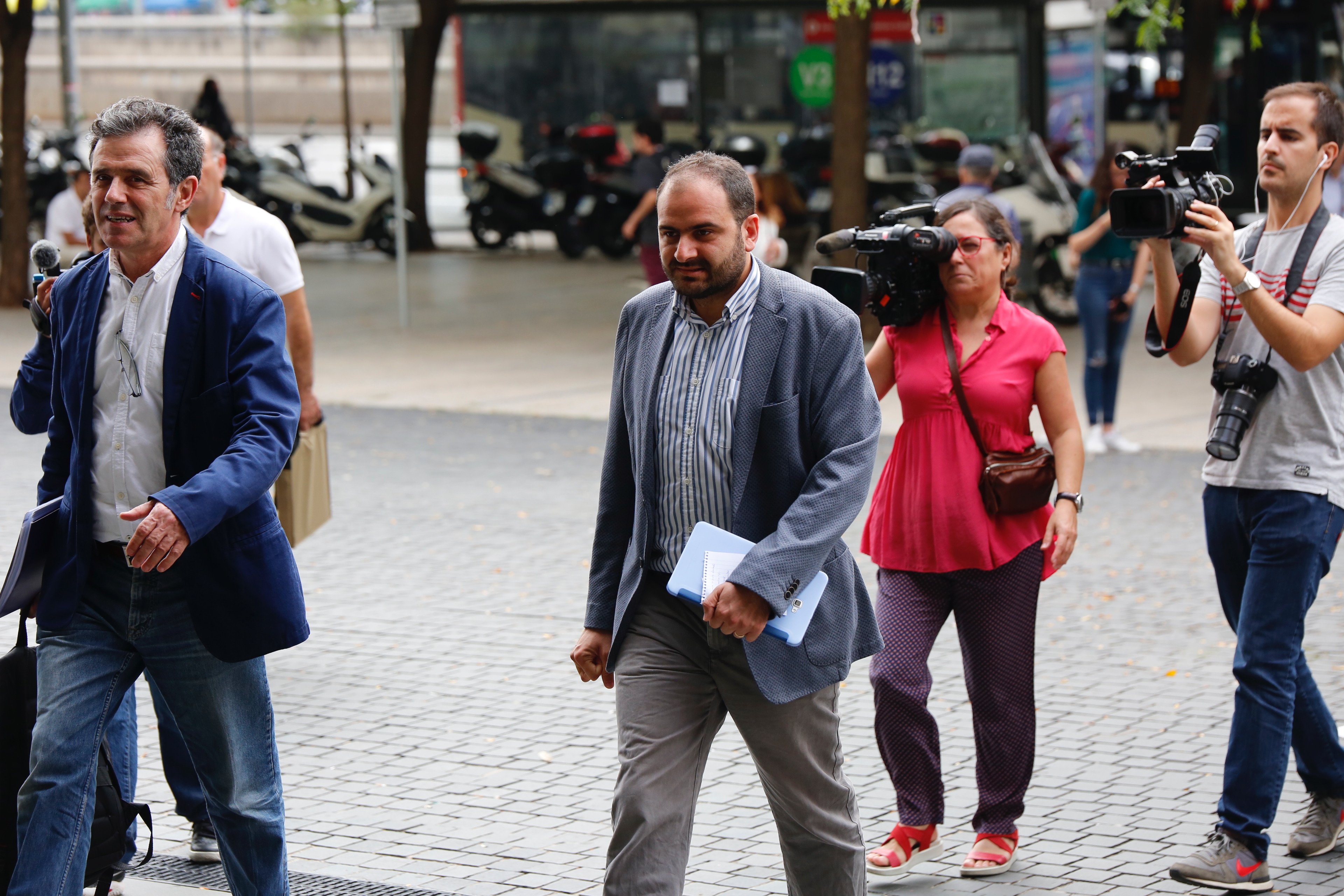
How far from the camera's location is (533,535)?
8766 millimetres

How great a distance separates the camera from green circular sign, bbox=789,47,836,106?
27.1m

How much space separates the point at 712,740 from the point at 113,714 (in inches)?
48.4

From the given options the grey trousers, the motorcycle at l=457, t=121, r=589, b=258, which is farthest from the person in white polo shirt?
the motorcycle at l=457, t=121, r=589, b=258

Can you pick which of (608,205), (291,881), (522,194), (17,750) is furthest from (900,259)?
(522,194)

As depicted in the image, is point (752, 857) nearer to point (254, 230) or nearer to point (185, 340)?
point (185, 340)

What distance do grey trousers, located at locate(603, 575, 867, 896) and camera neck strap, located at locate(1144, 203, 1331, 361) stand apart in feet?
4.57

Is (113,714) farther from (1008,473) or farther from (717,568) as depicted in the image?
(1008,473)

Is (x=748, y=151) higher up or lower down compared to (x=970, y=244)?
higher up

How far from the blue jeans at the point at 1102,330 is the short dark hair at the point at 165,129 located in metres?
7.80

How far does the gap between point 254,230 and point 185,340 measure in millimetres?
2099

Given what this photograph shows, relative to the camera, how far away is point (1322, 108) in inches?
175

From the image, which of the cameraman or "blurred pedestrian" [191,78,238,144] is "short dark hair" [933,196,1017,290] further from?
"blurred pedestrian" [191,78,238,144]

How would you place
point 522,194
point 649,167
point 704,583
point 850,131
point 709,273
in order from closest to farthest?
point 704,583 → point 709,273 → point 850,131 → point 649,167 → point 522,194

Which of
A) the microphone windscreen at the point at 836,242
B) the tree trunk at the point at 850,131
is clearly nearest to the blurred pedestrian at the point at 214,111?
the tree trunk at the point at 850,131
